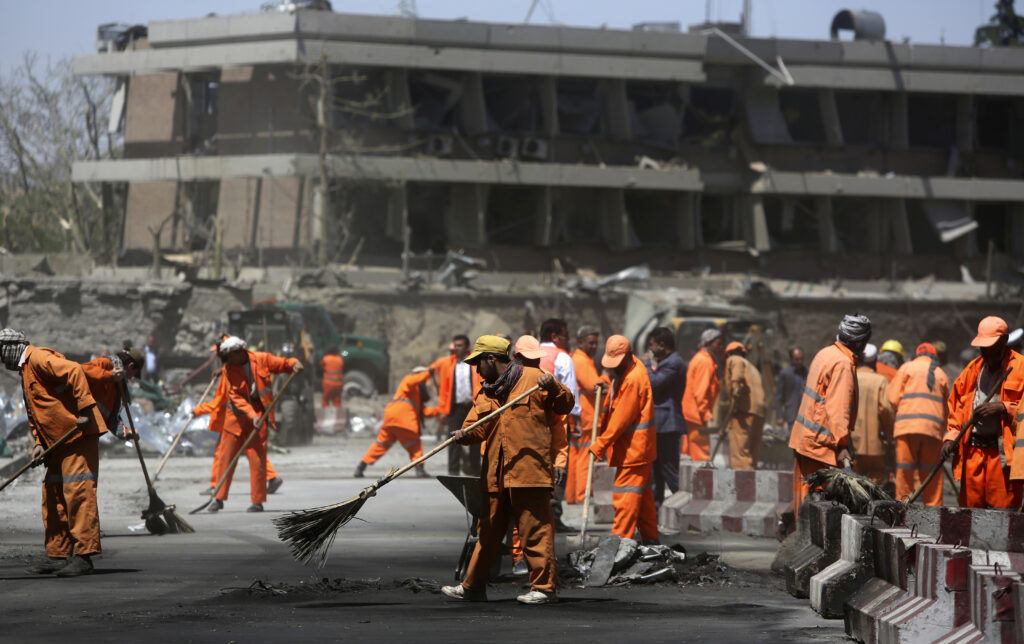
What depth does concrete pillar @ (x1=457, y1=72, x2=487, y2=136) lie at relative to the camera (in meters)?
41.9

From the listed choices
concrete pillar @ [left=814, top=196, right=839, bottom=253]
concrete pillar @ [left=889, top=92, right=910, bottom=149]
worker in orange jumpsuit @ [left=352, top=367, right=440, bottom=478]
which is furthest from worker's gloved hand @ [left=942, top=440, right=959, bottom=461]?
concrete pillar @ [left=889, top=92, right=910, bottom=149]

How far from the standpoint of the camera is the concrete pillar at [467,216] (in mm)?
42031

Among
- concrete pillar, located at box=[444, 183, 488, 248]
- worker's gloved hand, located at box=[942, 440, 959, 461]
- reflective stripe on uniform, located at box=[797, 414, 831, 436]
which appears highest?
concrete pillar, located at box=[444, 183, 488, 248]

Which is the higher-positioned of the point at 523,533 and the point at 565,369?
the point at 565,369

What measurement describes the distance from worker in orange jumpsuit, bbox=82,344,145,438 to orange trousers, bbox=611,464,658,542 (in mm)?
3745

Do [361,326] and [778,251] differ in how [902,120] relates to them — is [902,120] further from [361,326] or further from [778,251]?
[361,326]

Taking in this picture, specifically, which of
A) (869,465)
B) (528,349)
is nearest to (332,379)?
(869,465)

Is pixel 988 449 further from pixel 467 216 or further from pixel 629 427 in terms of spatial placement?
pixel 467 216

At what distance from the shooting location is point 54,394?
9.32 meters

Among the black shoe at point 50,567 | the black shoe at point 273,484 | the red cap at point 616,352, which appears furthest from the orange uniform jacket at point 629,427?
the black shoe at point 273,484

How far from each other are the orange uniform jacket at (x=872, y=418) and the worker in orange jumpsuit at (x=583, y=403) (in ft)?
8.27

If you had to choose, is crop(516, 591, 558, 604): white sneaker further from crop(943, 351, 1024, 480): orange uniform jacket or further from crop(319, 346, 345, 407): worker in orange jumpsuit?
crop(319, 346, 345, 407): worker in orange jumpsuit

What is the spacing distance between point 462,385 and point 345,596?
680 centimetres

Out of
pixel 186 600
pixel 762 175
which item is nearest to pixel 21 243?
pixel 762 175
